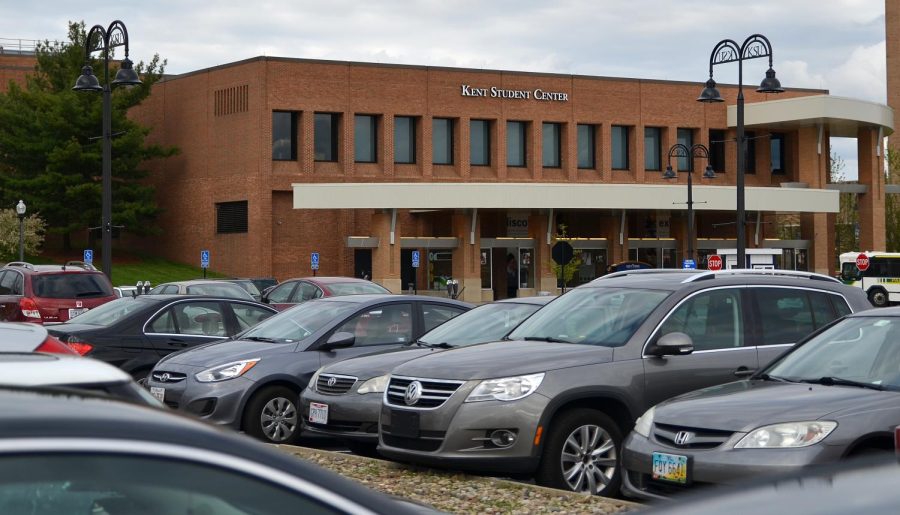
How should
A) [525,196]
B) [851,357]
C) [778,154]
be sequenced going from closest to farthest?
1. [851,357]
2. [525,196]
3. [778,154]

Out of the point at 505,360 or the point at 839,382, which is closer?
the point at 839,382

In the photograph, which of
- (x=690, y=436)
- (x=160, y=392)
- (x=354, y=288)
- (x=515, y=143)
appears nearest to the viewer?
(x=690, y=436)

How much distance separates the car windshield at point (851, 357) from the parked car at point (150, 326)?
9.12m

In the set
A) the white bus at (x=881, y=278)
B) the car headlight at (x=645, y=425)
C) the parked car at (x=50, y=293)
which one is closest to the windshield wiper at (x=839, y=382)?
the car headlight at (x=645, y=425)

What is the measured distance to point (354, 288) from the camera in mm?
25875

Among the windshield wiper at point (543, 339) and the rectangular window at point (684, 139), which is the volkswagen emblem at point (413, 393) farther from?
the rectangular window at point (684, 139)

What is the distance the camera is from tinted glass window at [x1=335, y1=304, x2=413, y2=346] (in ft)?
44.8

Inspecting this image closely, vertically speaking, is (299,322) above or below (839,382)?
above

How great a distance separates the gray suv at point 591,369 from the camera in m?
9.45

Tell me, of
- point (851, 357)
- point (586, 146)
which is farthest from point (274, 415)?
point (586, 146)

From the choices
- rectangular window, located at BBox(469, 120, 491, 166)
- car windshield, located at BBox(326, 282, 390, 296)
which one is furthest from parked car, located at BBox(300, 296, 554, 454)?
rectangular window, located at BBox(469, 120, 491, 166)

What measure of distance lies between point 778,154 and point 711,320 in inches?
2609

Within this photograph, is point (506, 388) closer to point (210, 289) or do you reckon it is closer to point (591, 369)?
point (591, 369)

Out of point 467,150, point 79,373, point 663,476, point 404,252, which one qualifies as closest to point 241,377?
point 663,476
